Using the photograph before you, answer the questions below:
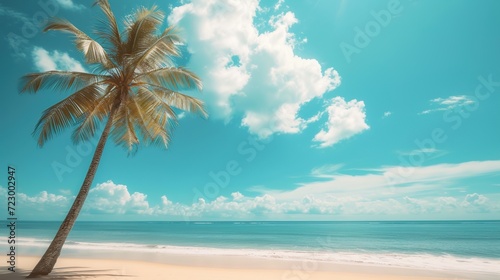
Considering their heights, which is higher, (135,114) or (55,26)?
(55,26)

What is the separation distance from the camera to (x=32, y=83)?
8164 mm

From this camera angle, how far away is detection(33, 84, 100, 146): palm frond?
8.00 metres

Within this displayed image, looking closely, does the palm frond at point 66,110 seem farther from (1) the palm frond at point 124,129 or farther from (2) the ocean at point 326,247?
(2) the ocean at point 326,247

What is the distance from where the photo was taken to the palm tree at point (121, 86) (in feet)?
26.7

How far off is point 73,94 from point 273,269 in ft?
29.5

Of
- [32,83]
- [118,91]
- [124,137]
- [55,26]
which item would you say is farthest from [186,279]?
[55,26]

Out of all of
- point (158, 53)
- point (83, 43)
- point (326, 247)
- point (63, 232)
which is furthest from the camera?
point (326, 247)

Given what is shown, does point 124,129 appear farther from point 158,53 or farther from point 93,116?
point 158,53

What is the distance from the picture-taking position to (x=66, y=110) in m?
8.21

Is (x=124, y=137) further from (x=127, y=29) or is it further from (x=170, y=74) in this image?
(x=127, y=29)

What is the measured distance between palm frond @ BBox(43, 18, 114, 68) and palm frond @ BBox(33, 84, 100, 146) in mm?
808

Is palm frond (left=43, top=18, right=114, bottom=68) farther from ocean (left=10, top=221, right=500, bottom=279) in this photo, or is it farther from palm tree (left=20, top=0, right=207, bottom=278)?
ocean (left=10, top=221, right=500, bottom=279)

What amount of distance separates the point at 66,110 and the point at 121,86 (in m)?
1.59

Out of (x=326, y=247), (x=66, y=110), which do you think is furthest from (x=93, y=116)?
(x=326, y=247)
